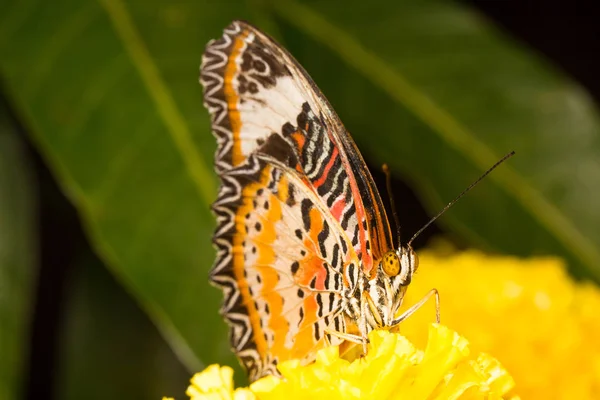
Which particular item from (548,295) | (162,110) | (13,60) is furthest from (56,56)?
(548,295)

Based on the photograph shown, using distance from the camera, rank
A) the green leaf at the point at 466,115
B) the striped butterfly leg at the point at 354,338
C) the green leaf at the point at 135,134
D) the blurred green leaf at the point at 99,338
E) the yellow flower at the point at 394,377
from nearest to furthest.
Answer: the yellow flower at the point at 394,377
the striped butterfly leg at the point at 354,338
the green leaf at the point at 135,134
the green leaf at the point at 466,115
the blurred green leaf at the point at 99,338

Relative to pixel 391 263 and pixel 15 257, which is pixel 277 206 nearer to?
pixel 391 263

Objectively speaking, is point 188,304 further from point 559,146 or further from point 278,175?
point 559,146

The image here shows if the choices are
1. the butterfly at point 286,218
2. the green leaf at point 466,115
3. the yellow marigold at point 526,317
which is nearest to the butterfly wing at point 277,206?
the butterfly at point 286,218

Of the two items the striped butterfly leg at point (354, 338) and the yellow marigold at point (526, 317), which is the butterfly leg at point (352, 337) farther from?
the yellow marigold at point (526, 317)

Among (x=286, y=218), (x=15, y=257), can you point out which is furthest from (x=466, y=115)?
(x=15, y=257)

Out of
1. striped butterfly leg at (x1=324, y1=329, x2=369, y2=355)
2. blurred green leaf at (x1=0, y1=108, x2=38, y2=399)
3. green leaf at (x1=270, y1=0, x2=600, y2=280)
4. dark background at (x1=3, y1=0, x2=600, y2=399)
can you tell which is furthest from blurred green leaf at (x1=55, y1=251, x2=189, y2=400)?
striped butterfly leg at (x1=324, y1=329, x2=369, y2=355)
